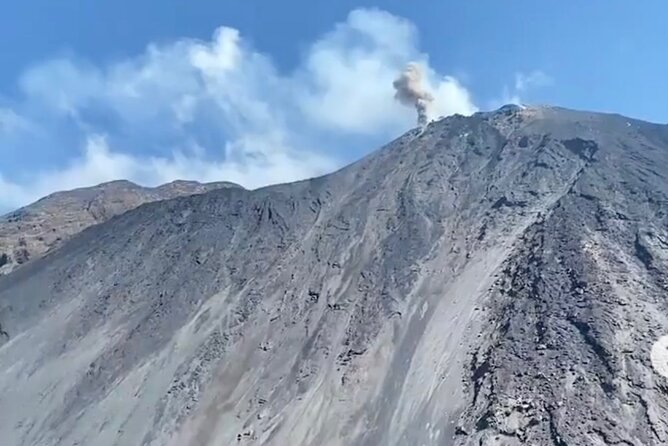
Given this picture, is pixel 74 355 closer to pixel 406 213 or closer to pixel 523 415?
pixel 406 213

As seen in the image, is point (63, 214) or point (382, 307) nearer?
point (382, 307)

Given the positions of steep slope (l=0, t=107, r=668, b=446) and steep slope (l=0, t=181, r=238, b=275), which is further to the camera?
steep slope (l=0, t=181, r=238, b=275)

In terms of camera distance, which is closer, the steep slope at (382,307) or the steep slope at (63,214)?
the steep slope at (382,307)

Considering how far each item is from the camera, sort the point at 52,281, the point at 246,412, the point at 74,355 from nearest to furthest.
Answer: the point at 246,412 → the point at 74,355 → the point at 52,281

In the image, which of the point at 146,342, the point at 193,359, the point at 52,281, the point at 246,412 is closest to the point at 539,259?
the point at 246,412
